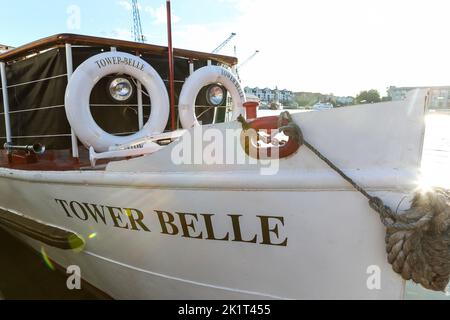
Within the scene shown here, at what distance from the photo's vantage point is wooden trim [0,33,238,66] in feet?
12.3

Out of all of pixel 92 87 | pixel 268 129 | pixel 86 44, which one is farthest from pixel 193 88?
pixel 268 129

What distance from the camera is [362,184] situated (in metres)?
1.86

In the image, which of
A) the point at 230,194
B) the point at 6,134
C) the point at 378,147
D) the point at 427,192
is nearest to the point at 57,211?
the point at 230,194

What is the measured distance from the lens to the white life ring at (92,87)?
347 cm

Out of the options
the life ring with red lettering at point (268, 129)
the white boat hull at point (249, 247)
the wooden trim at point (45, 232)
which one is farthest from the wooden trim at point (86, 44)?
the life ring with red lettering at point (268, 129)

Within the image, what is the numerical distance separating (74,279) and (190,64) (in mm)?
3072

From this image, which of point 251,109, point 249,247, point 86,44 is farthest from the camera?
point 86,44

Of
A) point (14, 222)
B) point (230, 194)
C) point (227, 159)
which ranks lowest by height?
point (14, 222)

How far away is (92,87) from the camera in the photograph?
3.59 metres

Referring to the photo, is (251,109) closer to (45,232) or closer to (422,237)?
(422,237)

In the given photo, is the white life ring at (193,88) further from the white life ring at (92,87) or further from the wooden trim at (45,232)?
the wooden trim at (45,232)

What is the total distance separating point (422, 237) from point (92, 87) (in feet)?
10.7

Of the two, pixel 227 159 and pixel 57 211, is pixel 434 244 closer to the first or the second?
pixel 227 159
